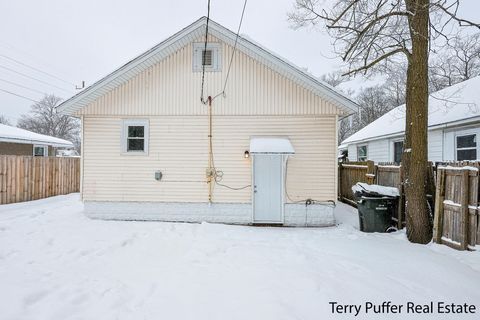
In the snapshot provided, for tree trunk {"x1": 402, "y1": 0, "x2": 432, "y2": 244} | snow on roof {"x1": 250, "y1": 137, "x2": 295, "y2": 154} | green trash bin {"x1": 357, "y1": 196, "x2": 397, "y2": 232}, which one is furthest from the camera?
snow on roof {"x1": 250, "y1": 137, "x2": 295, "y2": 154}

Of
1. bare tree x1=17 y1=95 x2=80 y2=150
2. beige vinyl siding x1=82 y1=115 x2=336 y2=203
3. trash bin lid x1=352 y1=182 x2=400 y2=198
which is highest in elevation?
bare tree x1=17 y1=95 x2=80 y2=150

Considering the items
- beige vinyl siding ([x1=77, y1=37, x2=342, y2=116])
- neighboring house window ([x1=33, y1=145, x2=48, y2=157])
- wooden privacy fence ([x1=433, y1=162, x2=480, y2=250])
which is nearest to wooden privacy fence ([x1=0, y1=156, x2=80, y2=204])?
beige vinyl siding ([x1=77, y1=37, x2=342, y2=116])

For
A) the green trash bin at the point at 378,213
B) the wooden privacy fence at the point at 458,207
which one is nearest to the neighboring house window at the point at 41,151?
the green trash bin at the point at 378,213

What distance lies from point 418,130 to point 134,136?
25.6 feet

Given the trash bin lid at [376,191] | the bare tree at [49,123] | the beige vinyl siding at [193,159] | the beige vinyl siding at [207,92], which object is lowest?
the trash bin lid at [376,191]

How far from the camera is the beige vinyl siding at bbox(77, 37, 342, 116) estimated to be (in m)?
8.33

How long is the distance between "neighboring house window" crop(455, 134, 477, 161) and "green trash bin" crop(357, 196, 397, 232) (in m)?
4.99

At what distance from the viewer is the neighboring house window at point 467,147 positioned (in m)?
9.75

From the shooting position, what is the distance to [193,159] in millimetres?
8500

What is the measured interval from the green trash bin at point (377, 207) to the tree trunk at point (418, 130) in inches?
31.9

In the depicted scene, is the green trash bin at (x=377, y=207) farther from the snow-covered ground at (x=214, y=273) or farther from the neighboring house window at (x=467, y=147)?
the neighboring house window at (x=467, y=147)

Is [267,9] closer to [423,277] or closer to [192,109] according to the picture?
[192,109]

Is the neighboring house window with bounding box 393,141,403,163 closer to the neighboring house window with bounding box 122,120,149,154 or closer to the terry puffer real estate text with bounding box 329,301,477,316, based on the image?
the terry puffer real estate text with bounding box 329,301,477,316

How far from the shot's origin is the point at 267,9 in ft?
22.9
